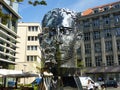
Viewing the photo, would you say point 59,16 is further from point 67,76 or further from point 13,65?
point 13,65

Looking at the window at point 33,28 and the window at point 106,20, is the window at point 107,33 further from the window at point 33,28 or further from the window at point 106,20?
the window at point 33,28

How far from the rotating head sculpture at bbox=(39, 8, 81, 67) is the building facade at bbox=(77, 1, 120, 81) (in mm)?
46910

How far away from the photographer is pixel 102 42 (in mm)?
61281

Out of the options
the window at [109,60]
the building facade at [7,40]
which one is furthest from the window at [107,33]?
the building facade at [7,40]

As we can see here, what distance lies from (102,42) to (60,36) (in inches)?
2024

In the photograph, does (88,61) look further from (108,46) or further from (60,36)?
(60,36)

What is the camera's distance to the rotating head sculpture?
10.9 m

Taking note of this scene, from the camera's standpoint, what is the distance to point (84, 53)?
64.1 metres

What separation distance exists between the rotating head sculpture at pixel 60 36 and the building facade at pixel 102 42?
4691 cm

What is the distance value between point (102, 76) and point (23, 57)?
68.3 feet

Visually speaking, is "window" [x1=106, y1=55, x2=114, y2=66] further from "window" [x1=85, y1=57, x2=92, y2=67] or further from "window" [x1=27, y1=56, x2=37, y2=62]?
"window" [x1=27, y1=56, x2=37, y2=62]

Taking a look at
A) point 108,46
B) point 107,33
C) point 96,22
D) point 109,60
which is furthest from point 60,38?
point 96,22

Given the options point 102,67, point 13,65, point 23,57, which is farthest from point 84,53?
point 13,65

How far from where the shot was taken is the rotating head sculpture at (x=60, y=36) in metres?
10.9
